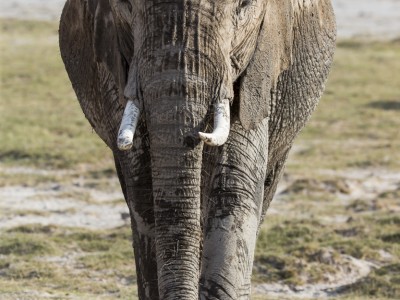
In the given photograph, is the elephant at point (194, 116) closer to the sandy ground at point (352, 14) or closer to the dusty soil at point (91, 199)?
the dusty soil at point (91, 199)

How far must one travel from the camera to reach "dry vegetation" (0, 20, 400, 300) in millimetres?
9227

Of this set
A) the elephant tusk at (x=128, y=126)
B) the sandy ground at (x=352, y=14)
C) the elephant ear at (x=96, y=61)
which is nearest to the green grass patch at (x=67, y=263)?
the elephant ear at (x=96, y=61)

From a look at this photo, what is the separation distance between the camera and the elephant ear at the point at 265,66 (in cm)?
585

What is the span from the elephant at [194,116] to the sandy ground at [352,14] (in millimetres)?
22484

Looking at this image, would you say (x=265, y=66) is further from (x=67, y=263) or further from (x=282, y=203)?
(x=282, y=203)

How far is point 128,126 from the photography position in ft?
17.5

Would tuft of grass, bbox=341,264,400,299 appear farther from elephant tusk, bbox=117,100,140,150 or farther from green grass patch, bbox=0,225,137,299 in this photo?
elephant tusk, bbox=117,100,140,150

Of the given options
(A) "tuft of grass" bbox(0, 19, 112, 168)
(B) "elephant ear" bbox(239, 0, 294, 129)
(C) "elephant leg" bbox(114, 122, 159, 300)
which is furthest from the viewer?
(A) "tuft of grass" bbox(0, 19, 112, 168)

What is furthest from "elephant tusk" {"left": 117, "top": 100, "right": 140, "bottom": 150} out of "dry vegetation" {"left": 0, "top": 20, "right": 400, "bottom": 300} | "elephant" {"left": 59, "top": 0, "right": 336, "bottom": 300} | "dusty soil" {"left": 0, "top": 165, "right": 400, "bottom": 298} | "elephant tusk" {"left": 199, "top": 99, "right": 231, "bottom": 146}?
"dusty soil" {"left": 0, "top": 165, "right": 400, "bottom": 298}

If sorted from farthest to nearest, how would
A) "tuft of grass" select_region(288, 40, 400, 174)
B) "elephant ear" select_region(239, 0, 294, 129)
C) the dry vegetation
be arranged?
"tuft of grass" select_region(288, 40, 400, 174), the dry vegetation, "elephant ear" select_region(239, 0, 294, 129)

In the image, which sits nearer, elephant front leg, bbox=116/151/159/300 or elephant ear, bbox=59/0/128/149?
elephant ear, bbox=59/0/128/149

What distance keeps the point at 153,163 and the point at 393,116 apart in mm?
11481

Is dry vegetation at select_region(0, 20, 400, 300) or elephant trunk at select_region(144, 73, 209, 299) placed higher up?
elephant trunk at select_region(144, 73, 209, 299)

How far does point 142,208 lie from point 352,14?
30.5 metres
